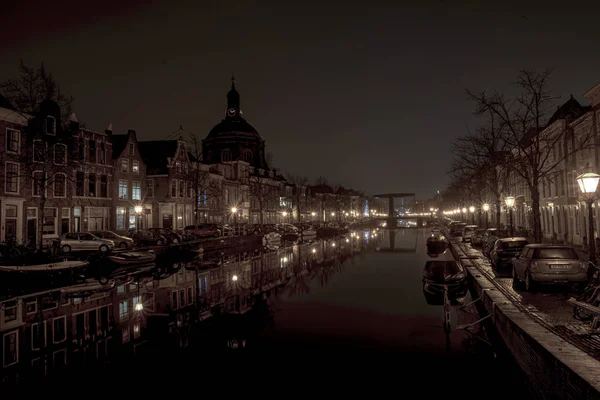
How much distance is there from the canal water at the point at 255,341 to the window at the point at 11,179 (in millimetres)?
16927

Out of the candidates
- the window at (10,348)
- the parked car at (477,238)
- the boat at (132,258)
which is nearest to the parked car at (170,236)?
the boat at (132,258)

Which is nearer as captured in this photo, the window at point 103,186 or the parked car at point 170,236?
the parked car at point 170,236

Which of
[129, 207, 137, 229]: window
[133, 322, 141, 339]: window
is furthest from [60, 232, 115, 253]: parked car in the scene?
[133, 322, 141, 339]: window

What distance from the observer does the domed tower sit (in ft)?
309

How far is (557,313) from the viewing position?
1255cm

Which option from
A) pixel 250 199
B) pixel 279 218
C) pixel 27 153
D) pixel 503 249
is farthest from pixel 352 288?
pixel 279 218

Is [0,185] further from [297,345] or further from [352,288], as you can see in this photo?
[297,345]

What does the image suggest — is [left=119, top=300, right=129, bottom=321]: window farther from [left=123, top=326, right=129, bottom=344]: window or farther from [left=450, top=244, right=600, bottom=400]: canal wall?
[left=450, top=244, right=600, bottom=400]: canal wall

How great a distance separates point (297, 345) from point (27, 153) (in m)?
31.7

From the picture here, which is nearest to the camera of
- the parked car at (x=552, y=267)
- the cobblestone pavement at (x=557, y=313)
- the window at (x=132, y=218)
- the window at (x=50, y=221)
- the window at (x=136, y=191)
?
the cobblestone pavement at (x=557, y=313)

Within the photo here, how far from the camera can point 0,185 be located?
3447 cm

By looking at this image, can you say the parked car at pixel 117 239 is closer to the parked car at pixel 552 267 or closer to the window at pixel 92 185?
the window at pixel 92 185

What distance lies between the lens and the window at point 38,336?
512 inches

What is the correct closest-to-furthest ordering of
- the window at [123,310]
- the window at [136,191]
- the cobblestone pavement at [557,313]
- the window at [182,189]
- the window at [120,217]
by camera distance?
the cobblestone pavement at [557,313] → the window at [123,310] → the window at [120,217] → the window at [136,191] → the window at [182,189]
